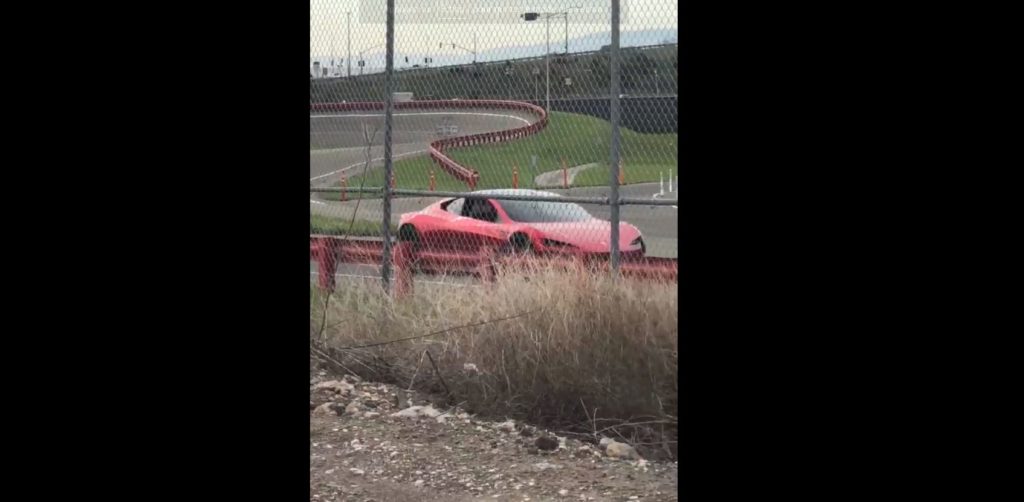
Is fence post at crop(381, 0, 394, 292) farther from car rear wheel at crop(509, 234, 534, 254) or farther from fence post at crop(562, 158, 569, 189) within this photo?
fence post at crop(562, 158, 569, 189)

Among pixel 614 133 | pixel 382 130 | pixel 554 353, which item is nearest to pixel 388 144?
pixel 382 130

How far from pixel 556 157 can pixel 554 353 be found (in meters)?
2.58

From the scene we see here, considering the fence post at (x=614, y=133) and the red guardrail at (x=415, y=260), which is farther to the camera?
the red guardrail at (x=415, y=260)

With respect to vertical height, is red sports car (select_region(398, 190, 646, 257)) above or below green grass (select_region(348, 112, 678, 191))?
below

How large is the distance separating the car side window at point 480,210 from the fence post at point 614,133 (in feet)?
6.99

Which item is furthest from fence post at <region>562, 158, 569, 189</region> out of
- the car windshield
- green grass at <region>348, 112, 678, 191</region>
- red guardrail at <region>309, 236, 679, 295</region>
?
red guardrail at <region>309, 236, 679, 295</region>

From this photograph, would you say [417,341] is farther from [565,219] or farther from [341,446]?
[565,219]

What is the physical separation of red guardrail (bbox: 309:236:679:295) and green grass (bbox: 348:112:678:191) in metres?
0.66

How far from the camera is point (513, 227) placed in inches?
341

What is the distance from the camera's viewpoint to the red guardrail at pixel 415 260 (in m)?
7.05

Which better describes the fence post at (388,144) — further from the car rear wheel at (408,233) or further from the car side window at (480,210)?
the car side window at (480,210)

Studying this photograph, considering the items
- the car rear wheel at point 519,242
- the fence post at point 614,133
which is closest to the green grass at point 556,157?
the fence post at point 614,133

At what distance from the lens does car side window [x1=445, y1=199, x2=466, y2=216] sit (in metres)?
9.17
